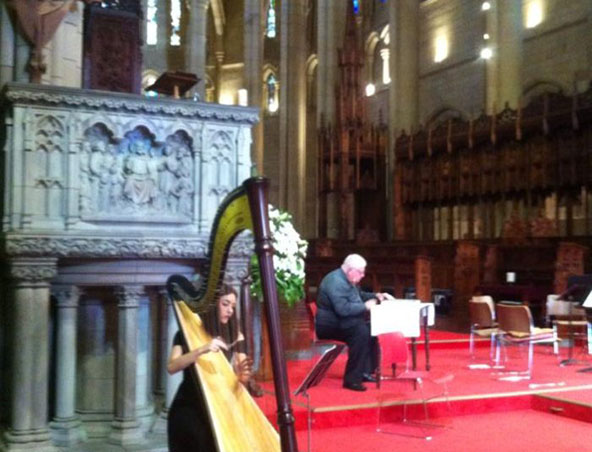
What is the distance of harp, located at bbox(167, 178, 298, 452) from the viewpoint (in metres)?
2.65

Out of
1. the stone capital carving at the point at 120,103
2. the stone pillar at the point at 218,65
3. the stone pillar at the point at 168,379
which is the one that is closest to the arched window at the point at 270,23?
the stone pillar at the point at 218,65

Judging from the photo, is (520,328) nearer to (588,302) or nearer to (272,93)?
(588,302)

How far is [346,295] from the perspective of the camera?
7680 mm

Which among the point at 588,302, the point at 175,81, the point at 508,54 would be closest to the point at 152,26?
the point at 508,54

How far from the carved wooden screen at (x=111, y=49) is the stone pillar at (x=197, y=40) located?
1791cm

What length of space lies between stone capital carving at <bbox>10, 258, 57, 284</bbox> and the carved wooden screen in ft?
10.3

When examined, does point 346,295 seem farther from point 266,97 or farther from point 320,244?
point 266,97

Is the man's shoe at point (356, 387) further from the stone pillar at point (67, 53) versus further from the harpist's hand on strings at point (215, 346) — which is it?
the harpist's hand on strings at point (215, 346)

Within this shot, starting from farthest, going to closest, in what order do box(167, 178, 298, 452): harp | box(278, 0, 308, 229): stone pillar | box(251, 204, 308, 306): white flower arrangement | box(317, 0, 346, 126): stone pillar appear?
box(278, 0, 308, 229): stone pillar → box(317, 0, 346, 126): stone pillar → box(251, 204, 308, 306): white flower arrangement → box(167, 178, 298, 452): harp

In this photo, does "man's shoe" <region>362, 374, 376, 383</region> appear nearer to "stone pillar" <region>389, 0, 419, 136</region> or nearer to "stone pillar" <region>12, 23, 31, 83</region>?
"stone pillar" <region>12, 23, 31, 83</region>

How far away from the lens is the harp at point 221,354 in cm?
265

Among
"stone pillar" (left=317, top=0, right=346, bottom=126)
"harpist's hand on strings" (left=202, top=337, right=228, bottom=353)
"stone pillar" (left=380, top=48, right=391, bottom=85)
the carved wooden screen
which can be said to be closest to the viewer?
"harpist's hand on strings" (left=202, top=337, right=228, bottom=353)

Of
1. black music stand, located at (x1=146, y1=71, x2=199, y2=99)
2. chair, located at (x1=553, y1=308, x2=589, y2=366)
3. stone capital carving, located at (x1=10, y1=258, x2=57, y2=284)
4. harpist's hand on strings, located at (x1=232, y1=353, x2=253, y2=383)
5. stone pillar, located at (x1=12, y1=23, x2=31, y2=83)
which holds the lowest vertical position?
chair, located at (x1=553, y1=308, x2=589, y2=366)

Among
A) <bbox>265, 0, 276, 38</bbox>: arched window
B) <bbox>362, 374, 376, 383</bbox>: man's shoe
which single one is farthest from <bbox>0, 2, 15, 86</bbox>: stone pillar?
<bbox>265, 0, 276, 38</bbox>: arched window
